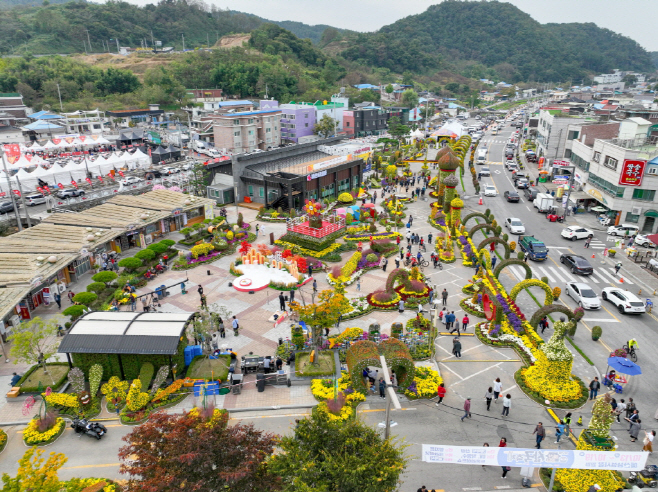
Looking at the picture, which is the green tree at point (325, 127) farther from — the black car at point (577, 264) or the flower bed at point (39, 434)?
the flower bed at point (39, 434)

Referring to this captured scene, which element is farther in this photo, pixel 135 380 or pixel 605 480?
pixel 135 380

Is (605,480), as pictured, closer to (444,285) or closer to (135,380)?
(444,285)

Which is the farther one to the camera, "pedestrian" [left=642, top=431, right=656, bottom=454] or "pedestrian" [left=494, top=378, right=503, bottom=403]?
"pedestrian" [left=494, top=378, right=503, bottom=403]

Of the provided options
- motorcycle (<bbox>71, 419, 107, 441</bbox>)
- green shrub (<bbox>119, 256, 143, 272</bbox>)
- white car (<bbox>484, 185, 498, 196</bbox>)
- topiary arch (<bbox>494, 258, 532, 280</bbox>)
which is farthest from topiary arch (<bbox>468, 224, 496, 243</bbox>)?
motorcycle (<bbox>71, 419, 107, 441</bbox>)

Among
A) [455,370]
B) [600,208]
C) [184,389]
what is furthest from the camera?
[600,208]

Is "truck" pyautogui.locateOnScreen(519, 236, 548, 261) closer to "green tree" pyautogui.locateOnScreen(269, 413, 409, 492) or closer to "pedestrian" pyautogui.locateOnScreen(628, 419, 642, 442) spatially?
"pedestrian" pyautogui.locateOnScreen(628, 419, 642, 442)

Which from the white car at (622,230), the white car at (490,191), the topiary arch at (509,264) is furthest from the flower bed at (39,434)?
the white car at (490,191)

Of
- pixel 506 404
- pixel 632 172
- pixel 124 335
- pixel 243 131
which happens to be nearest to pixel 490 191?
pixel 632 172

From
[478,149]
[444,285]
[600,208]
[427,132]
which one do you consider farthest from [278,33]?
[444,285]

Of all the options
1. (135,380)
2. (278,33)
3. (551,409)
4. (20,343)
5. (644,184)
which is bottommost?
(551,409)
